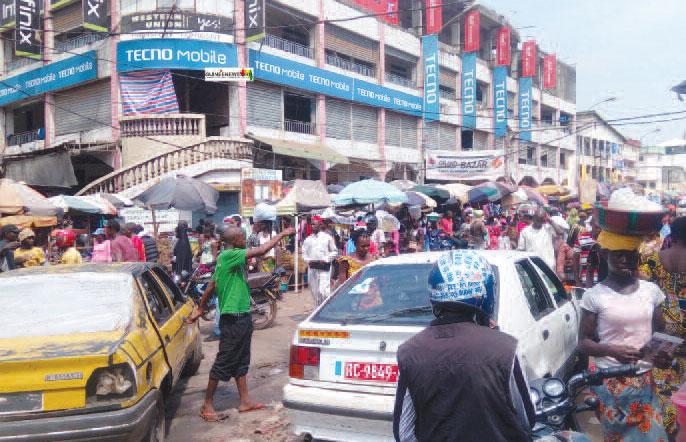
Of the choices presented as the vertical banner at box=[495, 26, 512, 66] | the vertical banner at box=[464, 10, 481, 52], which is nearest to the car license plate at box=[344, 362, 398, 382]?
the vertical banner at box=[464, 10, 481, 52]

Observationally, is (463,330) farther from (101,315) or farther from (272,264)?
(272,264)

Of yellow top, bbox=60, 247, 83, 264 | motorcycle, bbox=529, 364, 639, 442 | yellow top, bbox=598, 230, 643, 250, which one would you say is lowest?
motorcycle, bbox=529, 364, 639, 442

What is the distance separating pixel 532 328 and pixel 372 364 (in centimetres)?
122

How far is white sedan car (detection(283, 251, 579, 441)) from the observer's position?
3553 mm

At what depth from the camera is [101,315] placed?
3916 mm

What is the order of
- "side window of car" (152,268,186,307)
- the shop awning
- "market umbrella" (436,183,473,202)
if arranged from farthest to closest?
"market umbrella" (436,183,473,202)
the shop awning
"side window of car" (152,268,186,307)

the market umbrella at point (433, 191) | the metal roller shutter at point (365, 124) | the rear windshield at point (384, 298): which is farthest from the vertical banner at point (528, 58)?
the rear windshield at point (384, 298)

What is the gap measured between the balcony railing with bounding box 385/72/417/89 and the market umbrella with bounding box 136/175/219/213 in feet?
62.0

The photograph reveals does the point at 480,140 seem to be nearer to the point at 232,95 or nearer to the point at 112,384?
the point at 232,95

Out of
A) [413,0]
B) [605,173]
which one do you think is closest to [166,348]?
[413,0]

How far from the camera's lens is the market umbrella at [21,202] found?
11.3 m

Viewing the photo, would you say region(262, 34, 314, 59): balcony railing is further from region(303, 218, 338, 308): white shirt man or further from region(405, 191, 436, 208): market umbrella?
region(303, 218, 338, 308): white shirt man

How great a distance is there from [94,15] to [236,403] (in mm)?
17724

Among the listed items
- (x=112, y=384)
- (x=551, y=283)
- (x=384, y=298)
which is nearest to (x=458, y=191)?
(x=551, y=283)
